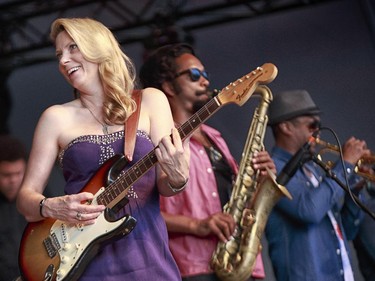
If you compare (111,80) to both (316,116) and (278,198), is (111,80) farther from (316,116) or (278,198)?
(316,116)

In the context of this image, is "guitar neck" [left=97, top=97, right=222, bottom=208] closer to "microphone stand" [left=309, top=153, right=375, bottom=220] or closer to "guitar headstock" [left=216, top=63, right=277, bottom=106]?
"guitar headstock" [left=216, top=63, right=277, bottom=106]

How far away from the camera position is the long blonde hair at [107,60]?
284 centimetres

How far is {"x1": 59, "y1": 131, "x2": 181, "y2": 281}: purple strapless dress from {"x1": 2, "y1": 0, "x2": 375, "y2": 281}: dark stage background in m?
2.10

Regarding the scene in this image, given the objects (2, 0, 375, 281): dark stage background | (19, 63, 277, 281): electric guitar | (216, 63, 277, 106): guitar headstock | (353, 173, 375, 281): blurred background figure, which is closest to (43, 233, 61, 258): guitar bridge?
(19, 63, 277, 281): electric guitar

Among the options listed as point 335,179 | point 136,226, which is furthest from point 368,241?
point 136,226

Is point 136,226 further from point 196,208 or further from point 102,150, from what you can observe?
point 196,208

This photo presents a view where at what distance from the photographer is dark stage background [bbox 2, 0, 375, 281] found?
16.0ft

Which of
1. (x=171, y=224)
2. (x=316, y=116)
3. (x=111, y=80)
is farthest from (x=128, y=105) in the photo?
(x=316, y=116)

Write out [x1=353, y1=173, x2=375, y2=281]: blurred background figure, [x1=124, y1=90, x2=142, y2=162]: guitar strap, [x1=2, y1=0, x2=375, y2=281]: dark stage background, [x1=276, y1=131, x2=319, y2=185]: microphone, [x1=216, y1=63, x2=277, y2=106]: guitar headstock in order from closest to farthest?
[x1=124, y1=90, x2=142, y2=162]: guitar strap → [x1=216, y1=63, x2=277, y2=106]: guitar headstock → [x1=276, y1=131, x2=319, y2=185]: microphone → [x1=353, y1=173, x2=375, y2=281]: blurred background figure → [x1=2, y1=0, x2=375, y2=281]: dark stage background

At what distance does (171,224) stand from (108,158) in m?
0.80

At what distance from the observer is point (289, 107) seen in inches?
173

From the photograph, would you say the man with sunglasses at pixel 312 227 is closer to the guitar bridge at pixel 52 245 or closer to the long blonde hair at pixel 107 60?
the long blonde hair at pixel 107 60

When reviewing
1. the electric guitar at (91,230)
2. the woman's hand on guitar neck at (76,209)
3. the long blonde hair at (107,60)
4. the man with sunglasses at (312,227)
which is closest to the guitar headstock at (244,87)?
the electric guitar at (91,230)

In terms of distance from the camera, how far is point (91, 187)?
2.76m
